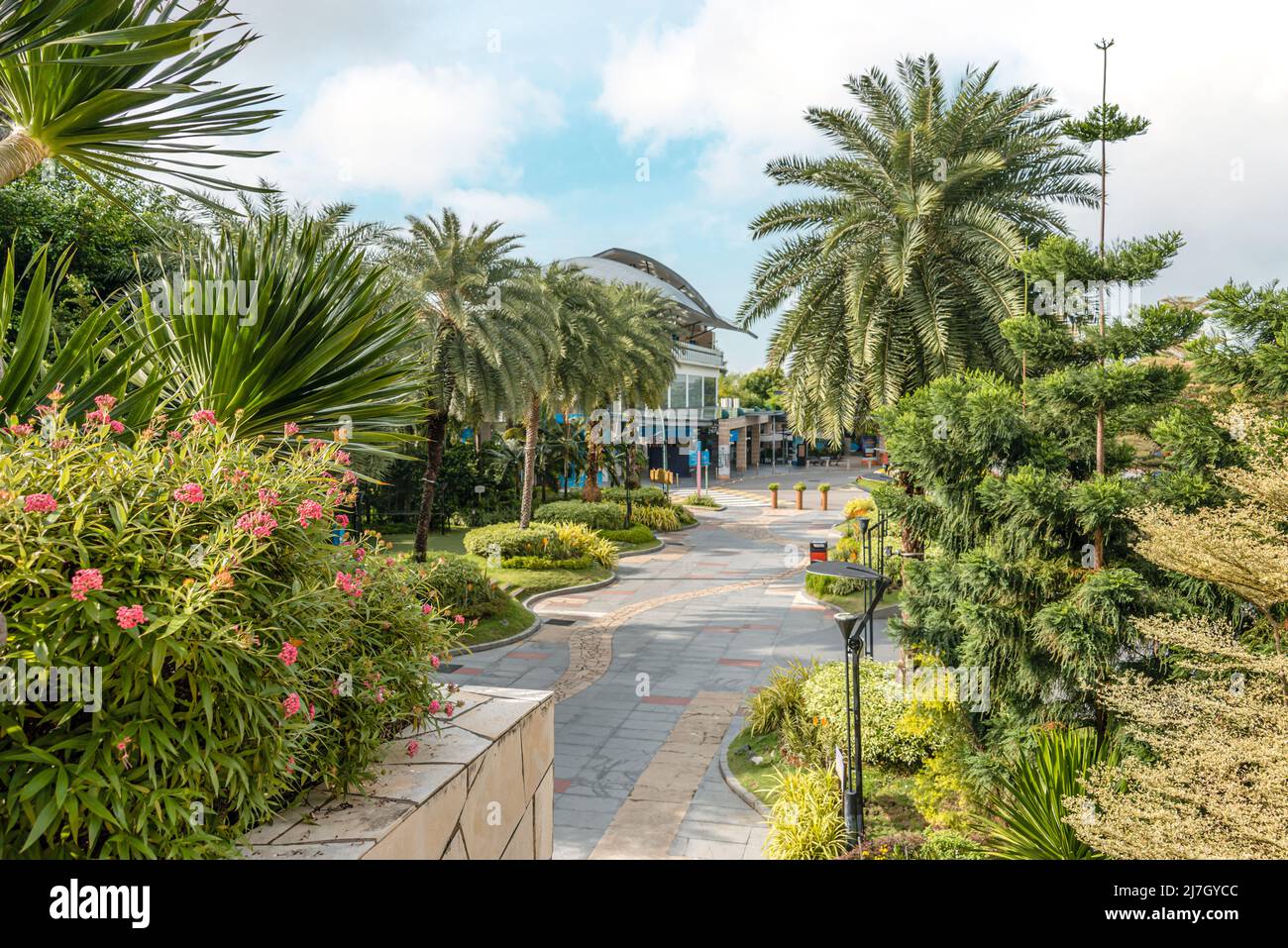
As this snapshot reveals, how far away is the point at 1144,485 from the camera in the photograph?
23.4 ft

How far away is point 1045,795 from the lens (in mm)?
6781

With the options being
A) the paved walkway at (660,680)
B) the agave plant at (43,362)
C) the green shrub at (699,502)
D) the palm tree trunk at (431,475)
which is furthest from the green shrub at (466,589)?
the green shrub at (699,502)

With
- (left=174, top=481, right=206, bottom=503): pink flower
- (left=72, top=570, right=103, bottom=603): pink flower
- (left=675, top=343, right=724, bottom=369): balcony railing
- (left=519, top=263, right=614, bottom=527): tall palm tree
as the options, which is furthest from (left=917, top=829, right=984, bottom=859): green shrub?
(left=675, top=343, right=724, bottom=369): balcony railing

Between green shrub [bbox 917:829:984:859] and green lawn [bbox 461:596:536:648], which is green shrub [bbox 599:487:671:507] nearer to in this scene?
green lawn [bbox 461:596:536:648]

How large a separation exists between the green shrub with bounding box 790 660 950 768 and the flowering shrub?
7.07m

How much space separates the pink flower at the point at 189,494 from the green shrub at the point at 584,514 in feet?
78.7

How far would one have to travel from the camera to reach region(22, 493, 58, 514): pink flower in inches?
113

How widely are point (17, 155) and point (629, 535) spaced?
80.7 ft

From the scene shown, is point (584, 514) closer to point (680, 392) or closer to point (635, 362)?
point (635, 362)

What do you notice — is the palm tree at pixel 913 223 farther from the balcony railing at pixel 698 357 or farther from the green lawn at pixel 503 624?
the balcony railing at pixel 698 357

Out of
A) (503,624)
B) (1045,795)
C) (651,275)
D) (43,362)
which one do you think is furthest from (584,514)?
(651,275)

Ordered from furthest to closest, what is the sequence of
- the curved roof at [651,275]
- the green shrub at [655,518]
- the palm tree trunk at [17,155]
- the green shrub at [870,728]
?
1. the curved roof at [651,275]
2. the green shrub at [655,518]
3. the green shrub at [870,728]
4. the palm tree trunk at [17,155]

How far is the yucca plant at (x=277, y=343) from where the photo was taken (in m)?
4.82
